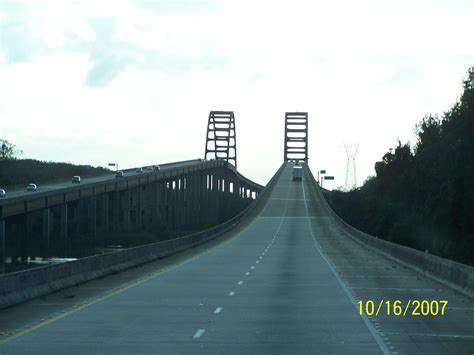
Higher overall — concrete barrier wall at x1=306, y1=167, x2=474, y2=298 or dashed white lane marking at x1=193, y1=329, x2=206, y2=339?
concrete barrier wall at x1=306, y1=167, x2=474, y2=298

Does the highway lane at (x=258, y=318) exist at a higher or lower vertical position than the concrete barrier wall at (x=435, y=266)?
lower

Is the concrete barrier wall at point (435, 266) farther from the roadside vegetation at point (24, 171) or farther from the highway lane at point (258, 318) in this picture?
the roadside vegetation at point (24, 171)

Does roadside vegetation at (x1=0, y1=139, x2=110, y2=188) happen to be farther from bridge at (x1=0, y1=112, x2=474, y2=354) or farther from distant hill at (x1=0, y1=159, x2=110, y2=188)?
bridge at (x1=0, y1=112, x2=474, y2=354)

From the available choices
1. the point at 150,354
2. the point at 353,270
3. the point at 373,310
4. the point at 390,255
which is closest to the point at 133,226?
the point at 390,255

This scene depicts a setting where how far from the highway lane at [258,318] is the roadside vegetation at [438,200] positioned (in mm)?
24721

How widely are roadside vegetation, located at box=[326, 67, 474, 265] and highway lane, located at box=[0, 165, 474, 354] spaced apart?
973 inches

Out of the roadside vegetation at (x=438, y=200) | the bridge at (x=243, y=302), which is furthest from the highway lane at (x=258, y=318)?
the roadside vegetation at (x=438, y=200)

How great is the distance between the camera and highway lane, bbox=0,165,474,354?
18375 mm

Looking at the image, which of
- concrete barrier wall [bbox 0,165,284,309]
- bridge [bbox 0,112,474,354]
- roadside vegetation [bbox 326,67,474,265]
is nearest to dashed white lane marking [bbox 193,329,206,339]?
bridge [bbox 0,112,474,354]

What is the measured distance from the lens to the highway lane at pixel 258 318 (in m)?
18.4

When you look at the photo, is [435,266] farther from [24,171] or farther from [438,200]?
[24,171]

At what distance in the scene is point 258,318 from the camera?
23.3m

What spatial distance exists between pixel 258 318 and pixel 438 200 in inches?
2536

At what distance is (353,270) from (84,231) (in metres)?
60.0
